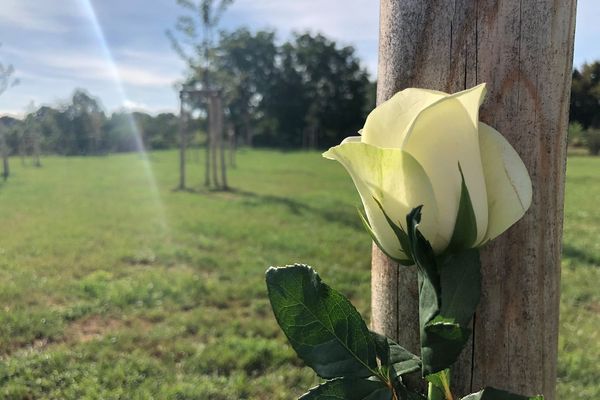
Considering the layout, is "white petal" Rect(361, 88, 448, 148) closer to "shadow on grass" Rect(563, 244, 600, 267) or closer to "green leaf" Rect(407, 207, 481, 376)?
"green leaf" Rect(407, 207, 481, 376)

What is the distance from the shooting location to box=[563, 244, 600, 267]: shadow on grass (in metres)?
5.42

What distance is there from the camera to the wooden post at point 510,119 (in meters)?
0.77

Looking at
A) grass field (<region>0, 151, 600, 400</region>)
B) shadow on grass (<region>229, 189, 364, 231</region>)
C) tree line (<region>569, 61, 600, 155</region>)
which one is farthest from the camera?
shadow on grass (<region>229, 189, 364, 231</region>)

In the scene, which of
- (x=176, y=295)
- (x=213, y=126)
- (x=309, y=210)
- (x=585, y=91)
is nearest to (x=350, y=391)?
(x=585, y=91)

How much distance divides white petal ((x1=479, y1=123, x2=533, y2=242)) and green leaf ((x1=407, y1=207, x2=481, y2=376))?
54 millimetres

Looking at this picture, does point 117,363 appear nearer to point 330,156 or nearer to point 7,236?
point 330,156

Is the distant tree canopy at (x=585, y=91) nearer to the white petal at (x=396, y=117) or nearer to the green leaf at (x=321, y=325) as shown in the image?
the white petal at (x=396, y=117)

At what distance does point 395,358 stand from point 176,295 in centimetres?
390

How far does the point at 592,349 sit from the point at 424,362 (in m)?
3.35

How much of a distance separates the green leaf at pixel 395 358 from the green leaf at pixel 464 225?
16 centimetres

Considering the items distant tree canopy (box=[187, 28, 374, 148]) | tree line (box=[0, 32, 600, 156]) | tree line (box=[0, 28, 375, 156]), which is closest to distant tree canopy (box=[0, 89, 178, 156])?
tree line (box=[0, 32, 600, 156])

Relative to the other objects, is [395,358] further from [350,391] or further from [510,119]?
[510,119]

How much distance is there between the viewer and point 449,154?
64cm

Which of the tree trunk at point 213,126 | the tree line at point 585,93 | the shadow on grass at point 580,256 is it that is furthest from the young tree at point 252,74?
the tree line at point 585,93
